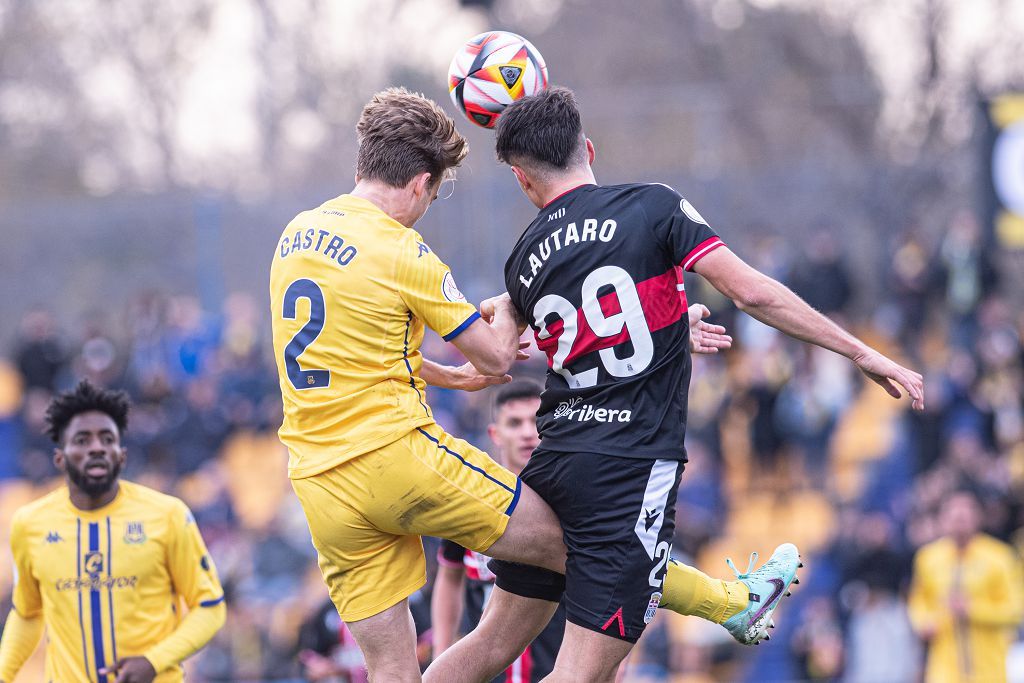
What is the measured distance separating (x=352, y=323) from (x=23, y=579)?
2.79 meters

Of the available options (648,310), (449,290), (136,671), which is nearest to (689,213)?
(648,310)

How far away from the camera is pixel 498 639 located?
227 inches

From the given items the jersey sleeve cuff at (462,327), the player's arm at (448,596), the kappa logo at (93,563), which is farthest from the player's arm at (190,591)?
the jersey sleeve cuff at (462,327)

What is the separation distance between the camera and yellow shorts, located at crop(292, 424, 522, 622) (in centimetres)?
518

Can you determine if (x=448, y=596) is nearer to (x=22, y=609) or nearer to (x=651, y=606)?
(x=651, y=606)

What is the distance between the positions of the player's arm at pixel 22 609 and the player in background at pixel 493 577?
2003 mm

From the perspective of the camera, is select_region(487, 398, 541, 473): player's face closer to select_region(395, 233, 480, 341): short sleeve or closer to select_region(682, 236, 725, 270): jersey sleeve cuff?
select_region(395, 233, 480, 341): short sleeve

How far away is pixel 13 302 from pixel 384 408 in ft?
55.8

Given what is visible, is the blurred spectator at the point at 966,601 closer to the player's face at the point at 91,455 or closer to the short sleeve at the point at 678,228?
the short sleeve at the point at 678,228

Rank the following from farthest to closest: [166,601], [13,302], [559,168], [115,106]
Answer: [115,106] < [13,302] < [166,601] < [559,168]

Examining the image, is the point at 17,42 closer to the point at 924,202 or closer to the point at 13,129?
the point at 13,129

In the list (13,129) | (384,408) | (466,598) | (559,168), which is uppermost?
(13,129)

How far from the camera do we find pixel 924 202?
64.0ft

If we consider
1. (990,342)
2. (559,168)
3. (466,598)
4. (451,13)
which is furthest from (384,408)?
(451,13)
